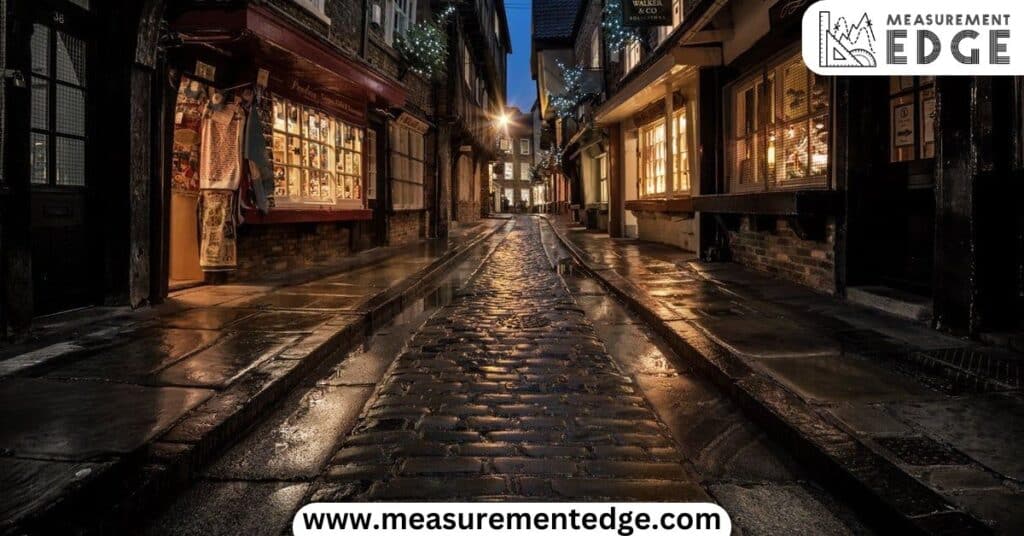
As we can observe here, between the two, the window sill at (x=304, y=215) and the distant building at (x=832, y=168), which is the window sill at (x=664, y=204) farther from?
the window sill at (x=304, y=215)

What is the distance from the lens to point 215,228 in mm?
9078

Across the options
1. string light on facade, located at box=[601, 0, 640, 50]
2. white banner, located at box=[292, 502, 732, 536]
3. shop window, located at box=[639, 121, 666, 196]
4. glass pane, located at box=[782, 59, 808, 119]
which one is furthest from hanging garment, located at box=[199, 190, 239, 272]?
string light on facade, located at box=[601, 0, 640, 50]

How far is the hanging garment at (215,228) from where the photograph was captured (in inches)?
358

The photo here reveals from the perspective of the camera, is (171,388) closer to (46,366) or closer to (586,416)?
(46,366)

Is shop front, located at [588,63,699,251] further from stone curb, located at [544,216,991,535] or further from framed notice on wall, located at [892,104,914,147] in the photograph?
stone curb, located at [544,216,991,535]

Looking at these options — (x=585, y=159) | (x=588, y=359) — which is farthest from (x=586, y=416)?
(x=585, y=159)

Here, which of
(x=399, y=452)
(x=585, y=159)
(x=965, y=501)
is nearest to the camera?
(x=965, y=501)

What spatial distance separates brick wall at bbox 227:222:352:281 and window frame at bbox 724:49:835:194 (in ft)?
24.8

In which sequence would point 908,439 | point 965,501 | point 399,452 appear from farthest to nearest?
point 399,452
point 908,439
point 965,501

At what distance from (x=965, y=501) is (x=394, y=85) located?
13.0 metres

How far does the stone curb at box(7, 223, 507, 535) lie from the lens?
2.55 meters

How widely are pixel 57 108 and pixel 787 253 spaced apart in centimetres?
879

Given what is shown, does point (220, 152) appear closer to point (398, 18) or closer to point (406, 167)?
point (406, 167)

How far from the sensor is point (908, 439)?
328 cm
